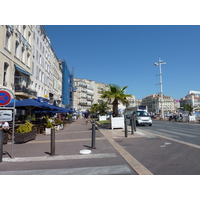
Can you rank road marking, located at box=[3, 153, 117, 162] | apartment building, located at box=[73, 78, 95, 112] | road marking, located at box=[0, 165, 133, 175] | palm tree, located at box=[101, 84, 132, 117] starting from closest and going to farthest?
road marking, located at box=[0, 165, 133, 175] < road marking, located at box=[3, 153, 117, 162] < palm tree, located at box=[101, 84, 132, 117] < apartment building, located at box=[73, 78, 95, 112]

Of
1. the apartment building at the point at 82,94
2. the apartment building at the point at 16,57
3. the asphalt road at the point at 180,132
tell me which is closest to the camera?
the asphalt road at the point at 180,132

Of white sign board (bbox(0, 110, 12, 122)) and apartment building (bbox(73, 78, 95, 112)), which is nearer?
white sign board (bbox(0, 110, 12, 122))

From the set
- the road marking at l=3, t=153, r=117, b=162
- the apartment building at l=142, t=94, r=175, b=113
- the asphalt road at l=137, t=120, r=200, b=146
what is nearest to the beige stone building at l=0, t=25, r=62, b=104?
the road marking at l=3, t=153, r=117, b=162

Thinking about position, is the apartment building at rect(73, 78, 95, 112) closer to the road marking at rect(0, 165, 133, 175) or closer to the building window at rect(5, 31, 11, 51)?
the building window at rect(5, 31, 11, 51)

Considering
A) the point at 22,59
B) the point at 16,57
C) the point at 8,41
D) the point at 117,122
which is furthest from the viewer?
the point at 22,59

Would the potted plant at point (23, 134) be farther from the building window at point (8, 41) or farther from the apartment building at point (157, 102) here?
the apartment building at point (157, 102)

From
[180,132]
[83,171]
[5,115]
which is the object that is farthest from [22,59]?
[83,171]

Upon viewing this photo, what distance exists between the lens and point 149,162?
5375mm

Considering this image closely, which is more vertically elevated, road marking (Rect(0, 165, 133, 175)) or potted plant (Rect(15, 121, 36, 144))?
potted plant (Rect(15, 121, 36, 144))

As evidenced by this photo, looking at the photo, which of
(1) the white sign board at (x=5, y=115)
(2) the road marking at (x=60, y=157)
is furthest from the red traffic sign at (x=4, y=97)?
(2) the road marking at (x=60, y=157)

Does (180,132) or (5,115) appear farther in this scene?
(180,132)

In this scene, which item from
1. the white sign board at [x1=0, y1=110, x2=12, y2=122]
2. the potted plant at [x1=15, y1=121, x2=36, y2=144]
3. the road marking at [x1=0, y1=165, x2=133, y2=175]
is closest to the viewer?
the road marking at [x1=0, y1=165, x2=133, y2=175]

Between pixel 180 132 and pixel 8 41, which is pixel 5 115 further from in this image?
pixel 8 41

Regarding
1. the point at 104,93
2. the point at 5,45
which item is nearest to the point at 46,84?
the point at 5,45
